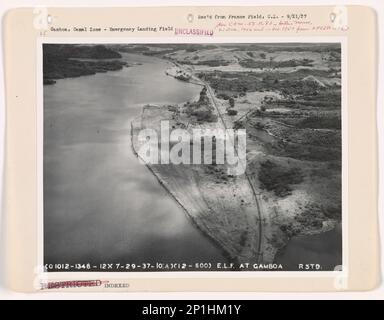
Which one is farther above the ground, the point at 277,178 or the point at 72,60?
the point at 72,60

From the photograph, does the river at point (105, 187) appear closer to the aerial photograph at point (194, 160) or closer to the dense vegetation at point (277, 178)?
the aerial photograph at point (194, 160)

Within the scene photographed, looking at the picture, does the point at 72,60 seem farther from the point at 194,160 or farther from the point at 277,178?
the point at 277,178

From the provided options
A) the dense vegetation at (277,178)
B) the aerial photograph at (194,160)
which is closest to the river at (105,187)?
the aerial photograph at (194,160)

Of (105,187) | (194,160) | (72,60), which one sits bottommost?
(105,187)

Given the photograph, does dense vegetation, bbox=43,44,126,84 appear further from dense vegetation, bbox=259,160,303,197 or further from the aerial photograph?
dense vegetation, bbox=259,160,303,197

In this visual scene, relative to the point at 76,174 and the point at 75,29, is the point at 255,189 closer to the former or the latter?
the point at 76,174

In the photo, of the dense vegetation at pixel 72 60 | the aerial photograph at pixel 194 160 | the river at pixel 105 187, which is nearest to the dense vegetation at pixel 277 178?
the aerial photograph at pixel 194 160

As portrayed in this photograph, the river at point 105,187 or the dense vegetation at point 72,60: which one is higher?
the dense vegetation at point 72,60

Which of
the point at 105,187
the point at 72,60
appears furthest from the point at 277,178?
the point at 72,60
